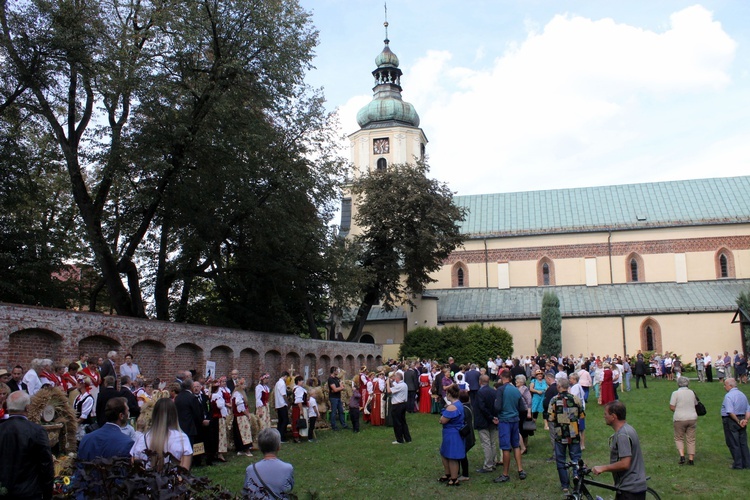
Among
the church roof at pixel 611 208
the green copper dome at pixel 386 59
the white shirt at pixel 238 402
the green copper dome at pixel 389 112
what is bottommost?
the white shirt at pixel 238 402

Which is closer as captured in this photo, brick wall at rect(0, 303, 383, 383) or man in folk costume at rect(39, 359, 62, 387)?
man in folk costume at rect(39, 359, 62, 387)

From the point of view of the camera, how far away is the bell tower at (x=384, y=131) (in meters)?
48.7

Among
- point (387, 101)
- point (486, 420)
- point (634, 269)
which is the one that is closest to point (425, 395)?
point (486, 420)

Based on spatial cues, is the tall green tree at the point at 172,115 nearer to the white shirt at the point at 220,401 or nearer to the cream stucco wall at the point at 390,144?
the white shirt at the point at 220,401

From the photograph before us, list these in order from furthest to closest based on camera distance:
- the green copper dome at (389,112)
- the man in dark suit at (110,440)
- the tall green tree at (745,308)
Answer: the green copper dome at (389,112) → the tall green tree at (745,308) → the man in dark suit at (110,440)

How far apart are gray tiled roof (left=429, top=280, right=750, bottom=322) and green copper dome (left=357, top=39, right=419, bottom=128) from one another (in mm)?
13043

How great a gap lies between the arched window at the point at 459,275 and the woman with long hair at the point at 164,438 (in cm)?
4340

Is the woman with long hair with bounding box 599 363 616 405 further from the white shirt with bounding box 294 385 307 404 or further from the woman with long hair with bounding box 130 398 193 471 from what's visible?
the woman with long hair with bounding box 130 398 193 471

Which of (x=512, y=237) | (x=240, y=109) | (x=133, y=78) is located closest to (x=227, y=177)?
(x=240, y=109)

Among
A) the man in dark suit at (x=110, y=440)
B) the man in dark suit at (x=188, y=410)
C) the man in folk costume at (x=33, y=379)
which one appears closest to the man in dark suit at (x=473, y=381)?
the man in dark suit at (x=188, y=410)

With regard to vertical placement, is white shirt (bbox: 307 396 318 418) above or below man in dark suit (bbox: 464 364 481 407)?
below

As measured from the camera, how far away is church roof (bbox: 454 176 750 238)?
150 ft

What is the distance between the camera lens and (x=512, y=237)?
48438 millimetres

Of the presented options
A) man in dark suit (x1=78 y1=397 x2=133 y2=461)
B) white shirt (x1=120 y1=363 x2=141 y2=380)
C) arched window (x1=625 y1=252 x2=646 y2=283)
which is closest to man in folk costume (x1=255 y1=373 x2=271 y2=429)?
white shirt (x1=120 y1=363 x2=141 y2=380)
